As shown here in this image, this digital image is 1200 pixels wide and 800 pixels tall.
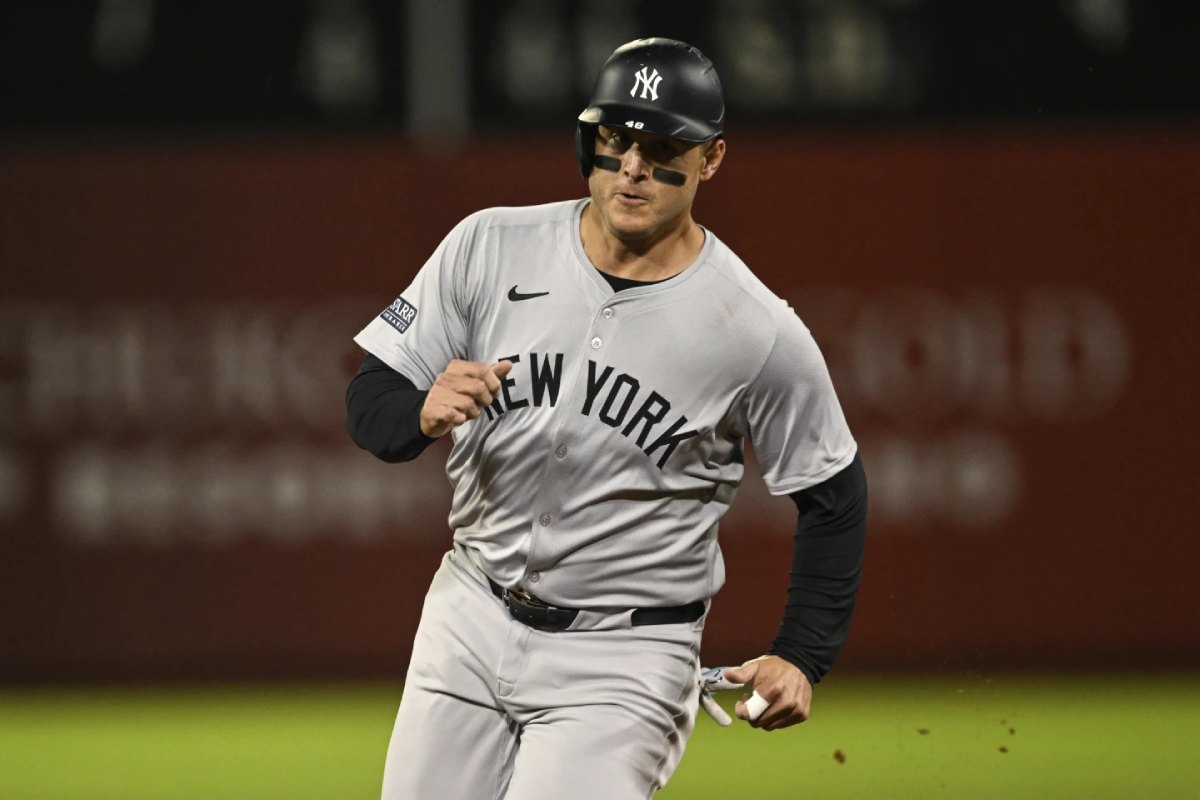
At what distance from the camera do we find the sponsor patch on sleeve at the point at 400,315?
12.2ft

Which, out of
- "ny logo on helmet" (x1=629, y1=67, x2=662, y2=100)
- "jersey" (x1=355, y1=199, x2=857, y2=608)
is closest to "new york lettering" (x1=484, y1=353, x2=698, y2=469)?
"jersey" (x1=355, y1=199, x2=857, y2=608)

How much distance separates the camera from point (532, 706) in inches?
140

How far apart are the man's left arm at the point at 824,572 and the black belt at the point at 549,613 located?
220 mm

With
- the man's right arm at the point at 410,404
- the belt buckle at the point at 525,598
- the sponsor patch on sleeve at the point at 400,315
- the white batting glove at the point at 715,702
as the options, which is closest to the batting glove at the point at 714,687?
the white batting glove at the point at 715,702

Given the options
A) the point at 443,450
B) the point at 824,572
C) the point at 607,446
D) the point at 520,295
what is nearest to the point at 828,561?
the point at 824,572

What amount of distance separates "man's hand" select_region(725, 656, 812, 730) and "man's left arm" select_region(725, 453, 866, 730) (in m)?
0.08

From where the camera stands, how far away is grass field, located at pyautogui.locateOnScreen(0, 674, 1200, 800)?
6.05 m

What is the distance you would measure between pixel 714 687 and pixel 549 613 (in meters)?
0.38

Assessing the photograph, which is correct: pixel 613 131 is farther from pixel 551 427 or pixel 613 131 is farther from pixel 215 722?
pixel 215 722

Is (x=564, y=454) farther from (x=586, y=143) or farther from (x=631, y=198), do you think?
(x=586, y=143)

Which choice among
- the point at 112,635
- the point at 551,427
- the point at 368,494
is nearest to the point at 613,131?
the point at 551,427

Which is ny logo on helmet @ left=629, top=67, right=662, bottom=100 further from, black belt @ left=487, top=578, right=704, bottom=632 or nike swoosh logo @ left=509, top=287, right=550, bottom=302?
black belt @ left=487, top=578, right=704, bottom=632

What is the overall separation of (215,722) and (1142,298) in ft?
14.4

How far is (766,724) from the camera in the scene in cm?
356
